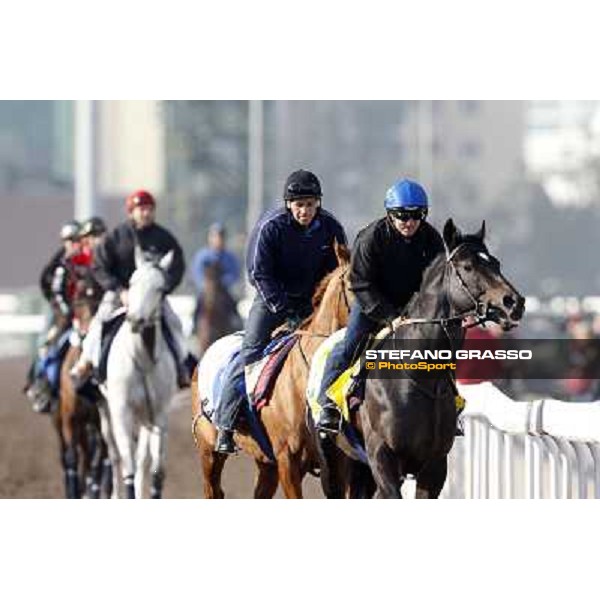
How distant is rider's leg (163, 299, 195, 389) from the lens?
1470 centimetres

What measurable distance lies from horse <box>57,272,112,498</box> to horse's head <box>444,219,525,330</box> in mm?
5856

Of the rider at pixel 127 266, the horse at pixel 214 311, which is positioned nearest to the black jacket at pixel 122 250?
the rider at pixel 127 266

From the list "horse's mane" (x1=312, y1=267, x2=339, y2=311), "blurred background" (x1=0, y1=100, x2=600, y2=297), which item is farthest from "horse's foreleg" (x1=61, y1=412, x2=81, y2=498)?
"blurred background" (x1=0, y1=100, x2=600, y2=297)

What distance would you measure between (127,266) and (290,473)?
13.5 ft

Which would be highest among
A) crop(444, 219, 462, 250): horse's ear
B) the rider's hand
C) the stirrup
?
crop(444, 219, 462, 250): horse's ear

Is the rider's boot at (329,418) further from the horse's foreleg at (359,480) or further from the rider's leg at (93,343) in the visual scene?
the rider's leg at (93,343)

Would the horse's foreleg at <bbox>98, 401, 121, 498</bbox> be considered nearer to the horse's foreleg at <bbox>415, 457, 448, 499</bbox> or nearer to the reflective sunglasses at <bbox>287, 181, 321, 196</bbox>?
the reflective sunglasses at <bbox>287, 181, 321, 196</bbox>

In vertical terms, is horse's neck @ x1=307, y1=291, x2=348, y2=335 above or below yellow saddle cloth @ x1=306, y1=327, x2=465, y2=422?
above

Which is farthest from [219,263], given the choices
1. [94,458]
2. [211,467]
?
[211,467]

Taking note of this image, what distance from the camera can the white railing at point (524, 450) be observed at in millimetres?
10164

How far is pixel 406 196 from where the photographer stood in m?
10.2

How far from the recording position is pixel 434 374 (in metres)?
10.1

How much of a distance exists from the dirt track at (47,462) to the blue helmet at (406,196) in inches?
235
